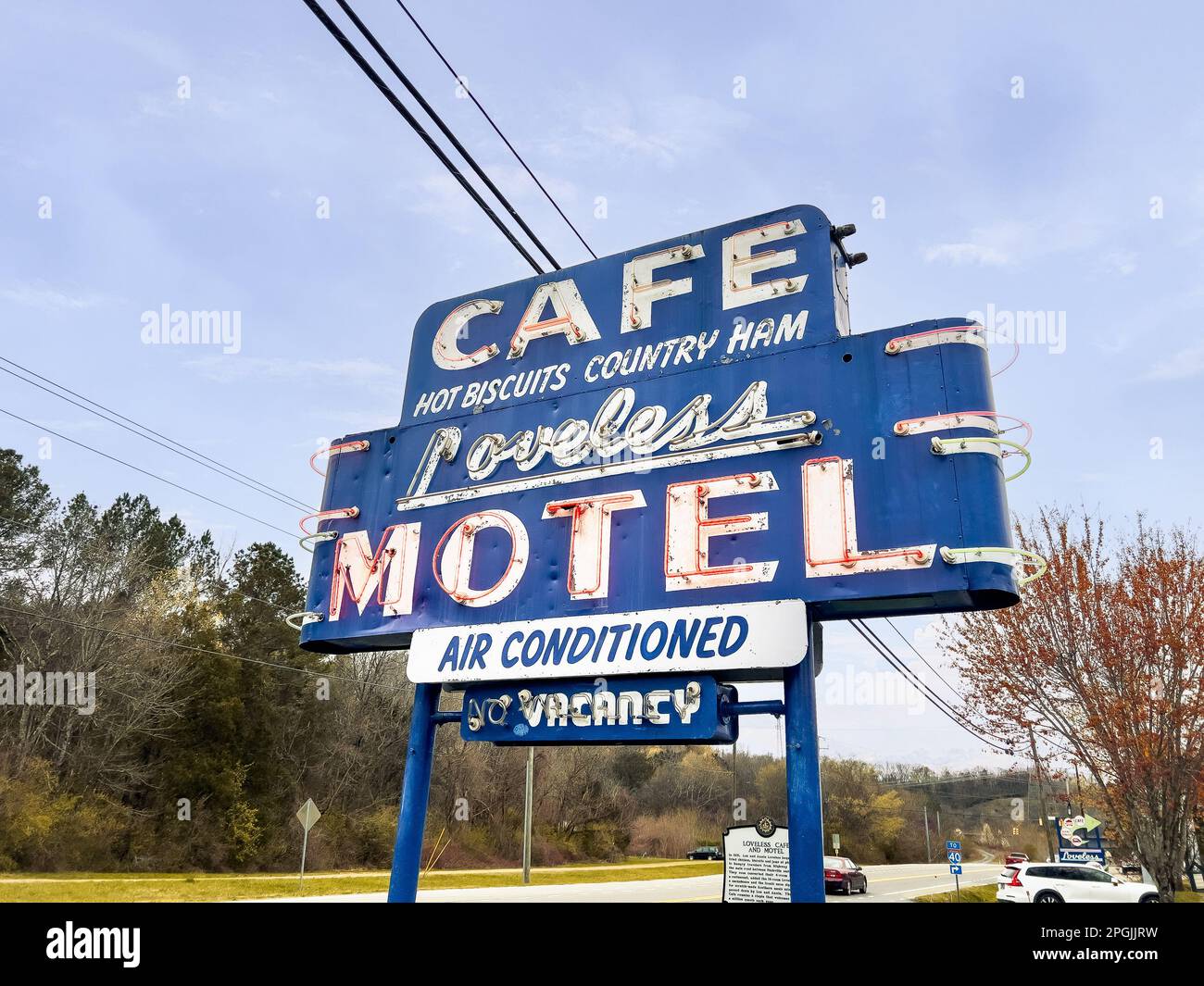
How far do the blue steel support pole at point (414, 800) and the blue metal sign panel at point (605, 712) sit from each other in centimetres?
57

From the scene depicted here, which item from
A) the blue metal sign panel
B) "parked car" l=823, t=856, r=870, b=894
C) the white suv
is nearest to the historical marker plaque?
the blue metal sign panel

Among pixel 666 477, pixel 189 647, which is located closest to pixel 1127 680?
pixel 666 477

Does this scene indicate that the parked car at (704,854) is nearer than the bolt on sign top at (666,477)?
No

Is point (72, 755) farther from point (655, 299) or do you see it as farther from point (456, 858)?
point (655, 299)

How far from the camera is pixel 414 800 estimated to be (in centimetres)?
789

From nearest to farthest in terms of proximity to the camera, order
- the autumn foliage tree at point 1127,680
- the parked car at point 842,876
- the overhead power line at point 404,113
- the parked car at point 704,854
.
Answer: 1. the overhead power line at point 404,113
2. the autumn foliage tree at point 1127,680
3. the parked car at point 842,876
4. the parked car at point 704,854

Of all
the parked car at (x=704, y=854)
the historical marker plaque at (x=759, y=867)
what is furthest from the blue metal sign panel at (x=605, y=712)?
the parked car at (x=704, y=854)

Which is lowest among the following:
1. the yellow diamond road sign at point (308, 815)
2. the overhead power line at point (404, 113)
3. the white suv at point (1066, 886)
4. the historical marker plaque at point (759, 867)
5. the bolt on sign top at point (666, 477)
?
the white suv at point (1066, 886)

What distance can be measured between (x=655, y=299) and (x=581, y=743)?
4.43 metres

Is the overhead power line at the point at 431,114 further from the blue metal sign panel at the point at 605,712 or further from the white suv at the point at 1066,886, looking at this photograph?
the white suv at the point at 1066,886

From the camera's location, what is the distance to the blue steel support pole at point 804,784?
5.92m

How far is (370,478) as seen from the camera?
9.33m

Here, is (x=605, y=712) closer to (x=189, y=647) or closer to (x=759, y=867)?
(x=759, y=867)
